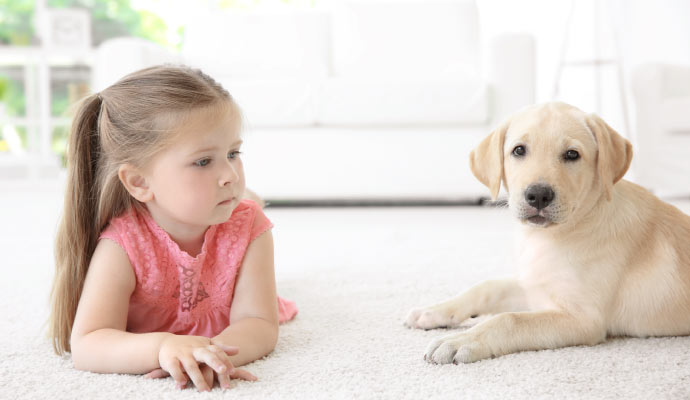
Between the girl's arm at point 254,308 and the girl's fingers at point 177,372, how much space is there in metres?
0.12

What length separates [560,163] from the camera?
1.49 metres

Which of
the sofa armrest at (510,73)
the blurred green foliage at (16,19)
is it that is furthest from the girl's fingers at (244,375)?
the blurred green foliage at (16,19)

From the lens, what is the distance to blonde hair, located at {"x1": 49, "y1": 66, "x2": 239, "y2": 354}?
1372 mm

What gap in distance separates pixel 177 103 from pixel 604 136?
0.97 meters

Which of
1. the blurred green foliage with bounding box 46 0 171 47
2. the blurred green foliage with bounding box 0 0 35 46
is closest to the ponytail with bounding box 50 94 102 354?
the blurred green foliage with bounding box 46 0 171 47

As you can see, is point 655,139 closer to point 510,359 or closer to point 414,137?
point 414,137

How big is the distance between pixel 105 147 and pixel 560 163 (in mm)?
1022

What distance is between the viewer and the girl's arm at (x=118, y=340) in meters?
1.17

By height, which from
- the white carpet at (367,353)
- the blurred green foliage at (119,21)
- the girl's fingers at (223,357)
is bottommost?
the white carpet at (367,353)

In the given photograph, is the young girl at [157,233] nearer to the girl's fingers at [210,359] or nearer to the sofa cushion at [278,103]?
the girl's fingers at [210,359]

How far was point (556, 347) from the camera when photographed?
1.39 m

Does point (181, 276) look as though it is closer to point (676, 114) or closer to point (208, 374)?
point (208, 374)

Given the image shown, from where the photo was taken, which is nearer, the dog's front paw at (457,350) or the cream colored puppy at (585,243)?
the dog's front paw at (457,350)

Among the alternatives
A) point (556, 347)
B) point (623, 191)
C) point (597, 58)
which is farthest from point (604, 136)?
point (597, 58)
